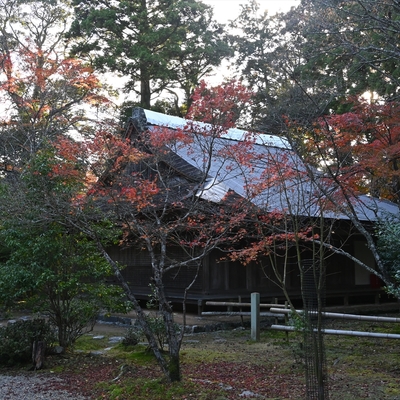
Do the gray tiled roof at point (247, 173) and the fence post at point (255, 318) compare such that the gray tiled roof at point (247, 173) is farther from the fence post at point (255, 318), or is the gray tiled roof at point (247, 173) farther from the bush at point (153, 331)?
the bush at point (153, 331)

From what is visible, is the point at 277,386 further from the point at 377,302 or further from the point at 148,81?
the point at 148,81

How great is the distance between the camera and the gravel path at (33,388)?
609 cm

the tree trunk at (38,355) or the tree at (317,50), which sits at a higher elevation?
the tree at (317,50)

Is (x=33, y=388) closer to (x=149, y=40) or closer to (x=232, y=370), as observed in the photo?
(x=232, y=370)

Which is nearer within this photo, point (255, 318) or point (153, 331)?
point (153, 331)

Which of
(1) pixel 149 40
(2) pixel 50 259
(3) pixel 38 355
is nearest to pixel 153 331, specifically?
(3) pixel 38 355

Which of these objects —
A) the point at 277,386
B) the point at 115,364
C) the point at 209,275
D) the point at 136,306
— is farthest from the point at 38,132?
the point at 277,386

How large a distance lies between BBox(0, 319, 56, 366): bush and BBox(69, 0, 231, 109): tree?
1719 centimetres

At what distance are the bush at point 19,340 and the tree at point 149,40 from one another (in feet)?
56.4

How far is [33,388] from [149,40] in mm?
19388

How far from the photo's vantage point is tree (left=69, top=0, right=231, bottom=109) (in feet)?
76.9

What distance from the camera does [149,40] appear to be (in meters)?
23.2

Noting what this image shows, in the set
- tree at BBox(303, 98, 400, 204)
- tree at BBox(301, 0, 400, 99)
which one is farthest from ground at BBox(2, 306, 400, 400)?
tree at BBox(301, 0, 400, 99)

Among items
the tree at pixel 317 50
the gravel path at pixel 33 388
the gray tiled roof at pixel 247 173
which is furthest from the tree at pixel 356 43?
the gravel path at pixel 33 388
